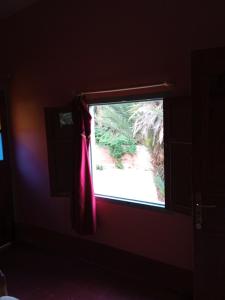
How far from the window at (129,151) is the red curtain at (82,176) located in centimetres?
18

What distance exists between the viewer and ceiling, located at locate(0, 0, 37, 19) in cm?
312

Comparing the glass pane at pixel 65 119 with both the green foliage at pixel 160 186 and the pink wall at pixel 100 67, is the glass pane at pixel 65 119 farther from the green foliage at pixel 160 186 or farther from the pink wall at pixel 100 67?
the green foliage at pixel 160 186

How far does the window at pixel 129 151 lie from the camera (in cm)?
266

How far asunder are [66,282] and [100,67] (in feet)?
6.82

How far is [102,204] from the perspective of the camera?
9.80 feet

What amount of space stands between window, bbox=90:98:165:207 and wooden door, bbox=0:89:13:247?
1.26 meters

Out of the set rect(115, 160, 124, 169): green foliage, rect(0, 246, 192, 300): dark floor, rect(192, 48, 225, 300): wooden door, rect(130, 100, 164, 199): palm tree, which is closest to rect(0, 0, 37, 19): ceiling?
rect(130, 100, 164, 199): palm tree

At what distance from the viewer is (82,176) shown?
286 centimetres

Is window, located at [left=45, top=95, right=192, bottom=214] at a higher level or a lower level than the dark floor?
higher

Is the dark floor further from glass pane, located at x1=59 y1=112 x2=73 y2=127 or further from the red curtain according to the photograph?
glass pane, located at x1=59 y1=112 x2=73 y2=127

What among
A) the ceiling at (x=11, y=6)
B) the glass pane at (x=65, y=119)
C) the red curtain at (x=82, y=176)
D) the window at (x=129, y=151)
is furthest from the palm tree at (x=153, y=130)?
the ceiling at (x=11, y=6)

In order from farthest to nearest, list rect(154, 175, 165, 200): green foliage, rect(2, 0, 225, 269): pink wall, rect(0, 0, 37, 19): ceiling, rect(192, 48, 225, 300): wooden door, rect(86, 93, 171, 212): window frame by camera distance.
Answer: rect(0, 0, 37, 19): ceiling
rect(154, 175, 165, 200): green foliage
rect(86, 93, 171, 212): window frame
rect(2, 0, 225, 269): pink wall
rect(192, 48, 225, 300): wooden door

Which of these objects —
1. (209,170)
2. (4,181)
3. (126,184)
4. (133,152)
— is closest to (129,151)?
(133,152)

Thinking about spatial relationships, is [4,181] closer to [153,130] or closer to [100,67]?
[100,67]
